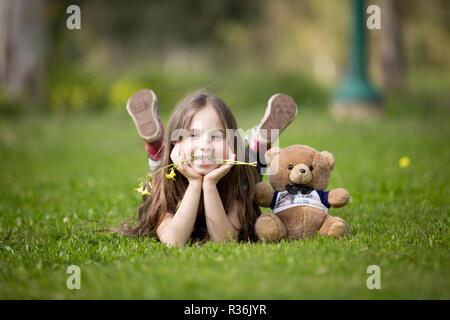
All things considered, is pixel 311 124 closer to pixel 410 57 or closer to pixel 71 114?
pixel 71 114

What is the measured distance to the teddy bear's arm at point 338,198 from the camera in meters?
3.40

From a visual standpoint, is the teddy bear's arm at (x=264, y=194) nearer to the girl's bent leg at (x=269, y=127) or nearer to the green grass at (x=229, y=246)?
the girl's bent leg at (x=269, y=127)

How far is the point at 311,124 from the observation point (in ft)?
33.8

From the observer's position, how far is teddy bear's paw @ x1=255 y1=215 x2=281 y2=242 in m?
3.29

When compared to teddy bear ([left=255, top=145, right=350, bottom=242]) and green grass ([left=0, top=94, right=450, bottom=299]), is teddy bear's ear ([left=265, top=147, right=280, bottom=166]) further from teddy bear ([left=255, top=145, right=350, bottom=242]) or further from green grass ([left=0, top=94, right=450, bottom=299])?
green grass ([left=0, top=94, right=450, bottom=299])

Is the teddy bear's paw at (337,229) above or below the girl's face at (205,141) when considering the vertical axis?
below

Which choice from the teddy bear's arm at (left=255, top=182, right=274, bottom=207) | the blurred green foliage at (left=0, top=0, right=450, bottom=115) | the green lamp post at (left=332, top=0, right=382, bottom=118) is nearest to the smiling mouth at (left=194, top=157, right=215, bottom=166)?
the teddy bear's arm at (left=255, top=182, right=274, bottom=207)

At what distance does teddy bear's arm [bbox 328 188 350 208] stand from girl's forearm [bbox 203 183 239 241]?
0.69 meters

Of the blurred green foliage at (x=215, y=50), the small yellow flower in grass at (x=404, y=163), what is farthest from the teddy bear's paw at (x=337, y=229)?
the blurred green foliage at (x=215, y=50)

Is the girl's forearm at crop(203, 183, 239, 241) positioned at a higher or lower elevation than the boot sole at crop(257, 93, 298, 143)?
lower

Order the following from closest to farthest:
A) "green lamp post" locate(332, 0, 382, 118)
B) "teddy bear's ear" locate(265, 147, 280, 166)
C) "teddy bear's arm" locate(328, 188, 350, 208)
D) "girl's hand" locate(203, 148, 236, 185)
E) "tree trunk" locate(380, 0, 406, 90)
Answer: "girl's hand" locate(203, 148, 236, 185)
"teddy bear's arm" locate(328, 188, 350, 208)
"teddy bear's ear" locate(265, 147, 280, 166)
"green lamp post" locate(332, 0, 382, 118)
"tree trunk" locate(380, 0, 406, 90)

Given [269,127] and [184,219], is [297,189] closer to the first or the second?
[269,127]

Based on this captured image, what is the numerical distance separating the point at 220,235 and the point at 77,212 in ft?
5.91

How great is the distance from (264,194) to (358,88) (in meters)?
8.24
